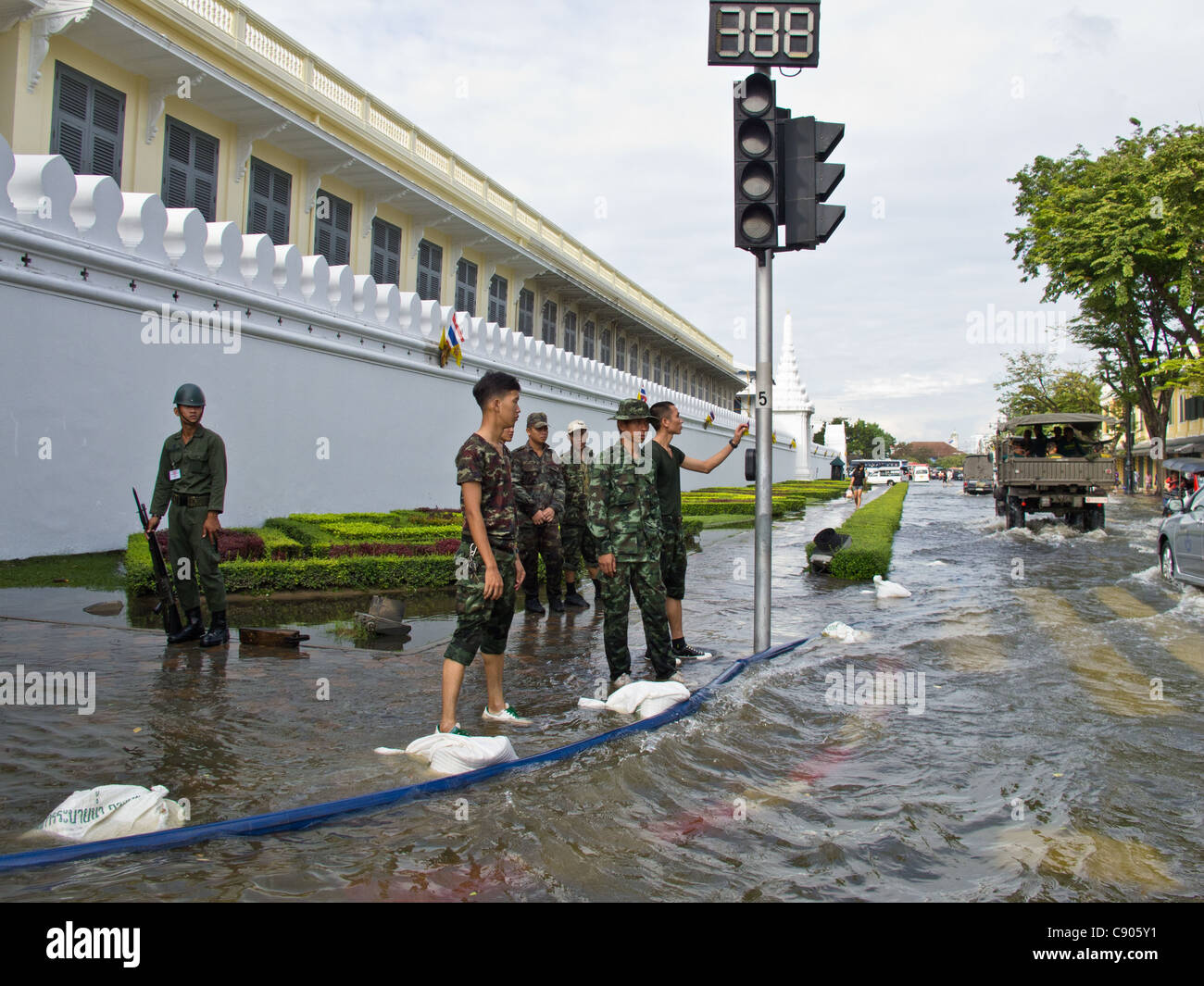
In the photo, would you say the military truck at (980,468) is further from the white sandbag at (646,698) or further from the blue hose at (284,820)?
the blue hose at (284,820)

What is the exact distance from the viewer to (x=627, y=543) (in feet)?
18.1

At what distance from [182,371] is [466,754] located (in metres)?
8.17

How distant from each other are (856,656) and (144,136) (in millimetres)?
13856

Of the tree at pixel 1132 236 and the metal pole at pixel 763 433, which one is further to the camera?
the tree at pixel 1132 236

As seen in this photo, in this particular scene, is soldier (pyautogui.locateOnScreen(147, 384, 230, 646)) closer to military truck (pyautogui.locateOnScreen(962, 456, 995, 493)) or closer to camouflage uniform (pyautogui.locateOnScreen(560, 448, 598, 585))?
camouflage uniform (pyautogui.locateOnScreen(560, 448, 598, 585))

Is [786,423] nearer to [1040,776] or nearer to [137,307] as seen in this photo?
[137,307]

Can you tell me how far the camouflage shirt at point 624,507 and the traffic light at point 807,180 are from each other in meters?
1.94

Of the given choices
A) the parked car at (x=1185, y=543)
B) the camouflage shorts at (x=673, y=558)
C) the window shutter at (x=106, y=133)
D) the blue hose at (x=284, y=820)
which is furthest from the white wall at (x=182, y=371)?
the parked car at (x=1185, y=543)

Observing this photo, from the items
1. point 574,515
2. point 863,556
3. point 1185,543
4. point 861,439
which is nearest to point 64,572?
point 574,515

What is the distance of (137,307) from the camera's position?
955cm

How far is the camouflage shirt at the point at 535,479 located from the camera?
7.94 meters

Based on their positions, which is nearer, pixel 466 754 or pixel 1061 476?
pixel 466 754

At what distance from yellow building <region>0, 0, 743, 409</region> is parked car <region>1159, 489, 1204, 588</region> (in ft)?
49.5

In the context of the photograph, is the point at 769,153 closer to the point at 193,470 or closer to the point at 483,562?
the point at 483,562
